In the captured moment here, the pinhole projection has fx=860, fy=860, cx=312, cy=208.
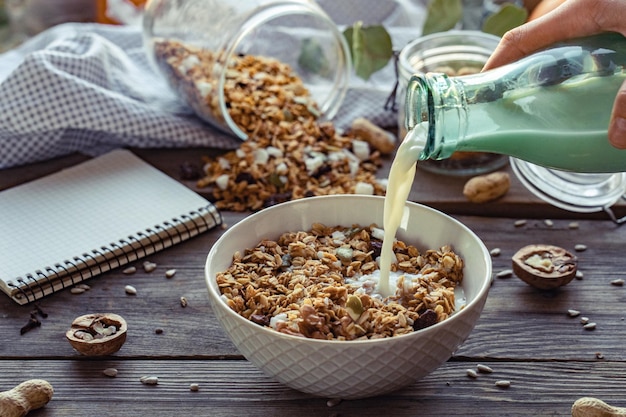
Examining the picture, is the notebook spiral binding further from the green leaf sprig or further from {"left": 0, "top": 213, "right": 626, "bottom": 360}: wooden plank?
the green leaf sprig

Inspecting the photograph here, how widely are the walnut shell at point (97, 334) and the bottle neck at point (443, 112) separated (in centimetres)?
40

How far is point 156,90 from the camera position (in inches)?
64.1

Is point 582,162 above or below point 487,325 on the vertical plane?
above

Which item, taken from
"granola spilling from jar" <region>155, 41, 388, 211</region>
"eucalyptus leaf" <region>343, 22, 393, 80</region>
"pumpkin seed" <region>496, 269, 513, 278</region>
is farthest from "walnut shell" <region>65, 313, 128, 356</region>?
"eucalyptus leaf" <region>343, 22, 393, 80</region>

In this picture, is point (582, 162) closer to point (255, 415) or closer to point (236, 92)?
point (255, 415)

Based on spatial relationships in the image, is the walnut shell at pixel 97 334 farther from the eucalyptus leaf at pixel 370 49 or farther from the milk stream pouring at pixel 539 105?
the eucalyptus leaf at pixel 370 49

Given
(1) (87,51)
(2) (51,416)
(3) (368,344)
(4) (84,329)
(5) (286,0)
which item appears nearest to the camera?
(3) (368,344)

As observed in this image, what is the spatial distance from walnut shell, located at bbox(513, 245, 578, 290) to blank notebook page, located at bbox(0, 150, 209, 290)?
475 millimetres

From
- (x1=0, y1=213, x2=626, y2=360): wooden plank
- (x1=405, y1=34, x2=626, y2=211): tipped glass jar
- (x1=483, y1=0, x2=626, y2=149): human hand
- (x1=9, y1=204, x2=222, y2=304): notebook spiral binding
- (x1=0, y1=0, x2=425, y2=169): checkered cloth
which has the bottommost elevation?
(x1=0, y1=213, x2=626, y2=360): wooden plank

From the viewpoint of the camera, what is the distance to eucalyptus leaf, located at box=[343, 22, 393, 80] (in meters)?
1.53

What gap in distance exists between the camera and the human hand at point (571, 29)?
0.87 m

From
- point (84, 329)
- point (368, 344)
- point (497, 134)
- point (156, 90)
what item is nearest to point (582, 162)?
point (497, 134)

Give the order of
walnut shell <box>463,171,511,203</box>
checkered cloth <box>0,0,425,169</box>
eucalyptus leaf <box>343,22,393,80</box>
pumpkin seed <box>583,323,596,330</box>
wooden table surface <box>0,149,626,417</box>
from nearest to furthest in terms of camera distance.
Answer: wooden table surface <box>0,149,626,417</box> < pumpkin seed <box>583,323,596,330</box> < walnut shell <box>463,171,511,203</box> < checkered cloth <box>0,0,425,169</box> < eucalyptus leaf <box>343,22,393,80</box>

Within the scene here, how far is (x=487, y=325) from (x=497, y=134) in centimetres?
24
